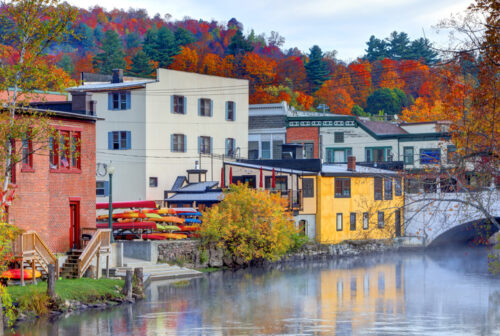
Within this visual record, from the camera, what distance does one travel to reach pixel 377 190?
249 ft

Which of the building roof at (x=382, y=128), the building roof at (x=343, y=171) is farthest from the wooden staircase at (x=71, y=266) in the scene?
the building roof at (x=382, y=128)

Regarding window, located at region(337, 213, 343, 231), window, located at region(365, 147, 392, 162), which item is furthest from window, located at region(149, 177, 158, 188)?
window, located at region(365, 147, 392, 162)

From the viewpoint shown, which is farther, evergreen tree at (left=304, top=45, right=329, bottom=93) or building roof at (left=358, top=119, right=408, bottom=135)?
evergreen tree at (left=304, top=45, right=329, bottom=93)

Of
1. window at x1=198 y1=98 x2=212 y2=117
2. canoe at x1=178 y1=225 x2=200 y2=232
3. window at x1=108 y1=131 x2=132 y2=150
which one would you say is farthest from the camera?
window at x1=198 y1=98 x2=212 y2=117

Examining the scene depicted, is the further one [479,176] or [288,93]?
[288,93]

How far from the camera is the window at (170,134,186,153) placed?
71.4 meters

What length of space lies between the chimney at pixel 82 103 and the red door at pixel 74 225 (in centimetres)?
524

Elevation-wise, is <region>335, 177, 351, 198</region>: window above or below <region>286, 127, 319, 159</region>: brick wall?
→ below

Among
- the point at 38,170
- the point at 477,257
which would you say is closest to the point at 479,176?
the point at 38,170

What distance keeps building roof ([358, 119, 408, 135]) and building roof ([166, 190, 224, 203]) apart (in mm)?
25751

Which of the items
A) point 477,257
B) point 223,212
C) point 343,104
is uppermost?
point 343,104

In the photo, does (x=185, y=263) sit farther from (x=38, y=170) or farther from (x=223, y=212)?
(x=38, y=170)

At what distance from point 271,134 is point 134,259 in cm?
3862

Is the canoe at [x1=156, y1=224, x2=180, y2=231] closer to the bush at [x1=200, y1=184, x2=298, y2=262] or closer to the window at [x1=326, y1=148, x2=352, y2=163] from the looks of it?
the bush at [x1=200, y1=184, x2=298, y2=262]
